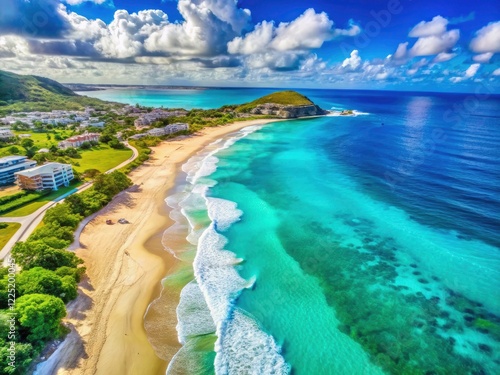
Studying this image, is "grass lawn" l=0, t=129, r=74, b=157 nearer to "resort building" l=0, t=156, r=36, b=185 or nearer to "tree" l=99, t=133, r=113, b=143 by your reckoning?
"tree" l=99, t=133, r=113, b=143


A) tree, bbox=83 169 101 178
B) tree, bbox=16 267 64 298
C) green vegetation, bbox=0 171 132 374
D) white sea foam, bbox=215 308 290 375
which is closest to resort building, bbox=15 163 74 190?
tree, bbox=83 169 101 178

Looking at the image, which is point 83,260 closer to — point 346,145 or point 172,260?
point 172,260

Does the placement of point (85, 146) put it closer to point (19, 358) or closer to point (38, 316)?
point (38, 316)

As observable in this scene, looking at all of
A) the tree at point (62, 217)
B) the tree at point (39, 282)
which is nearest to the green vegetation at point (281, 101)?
the tree at point (62, 217)

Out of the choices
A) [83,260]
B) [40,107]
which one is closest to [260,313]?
[83,260]

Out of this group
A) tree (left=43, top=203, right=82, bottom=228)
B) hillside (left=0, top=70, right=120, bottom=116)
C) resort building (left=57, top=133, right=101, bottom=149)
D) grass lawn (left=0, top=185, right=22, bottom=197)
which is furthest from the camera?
hillside (left=0, top=70, right=120, bottom=116)

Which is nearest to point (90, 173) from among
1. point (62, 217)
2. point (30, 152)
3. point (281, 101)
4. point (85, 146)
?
point (30, 152)
